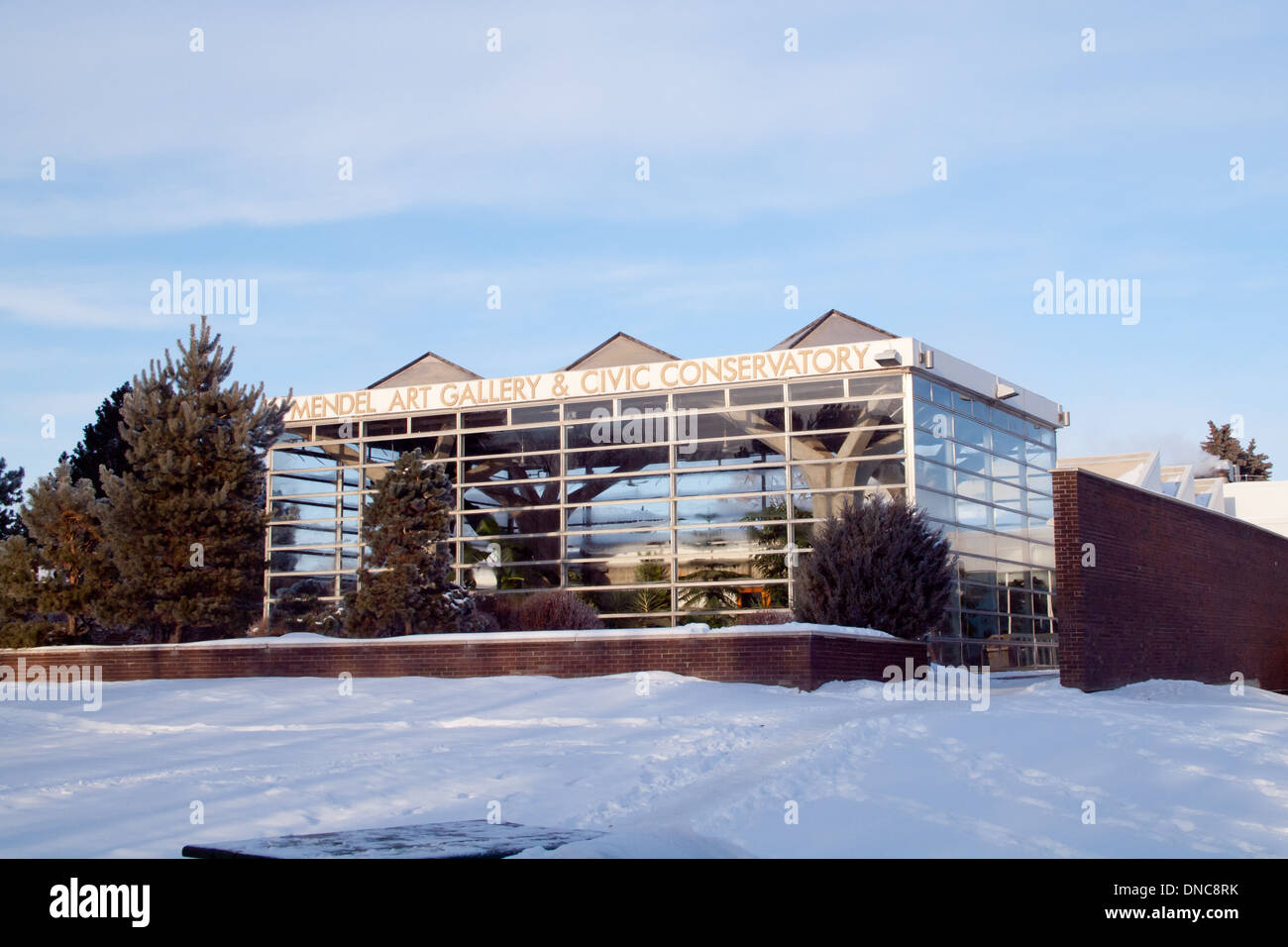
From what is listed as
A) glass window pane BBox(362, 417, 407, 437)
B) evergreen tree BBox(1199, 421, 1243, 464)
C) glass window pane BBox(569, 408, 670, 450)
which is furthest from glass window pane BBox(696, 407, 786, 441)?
evergreen tree BBox(1199, 421, 1243, 464)

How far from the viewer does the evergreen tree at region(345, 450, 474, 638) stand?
2162cm

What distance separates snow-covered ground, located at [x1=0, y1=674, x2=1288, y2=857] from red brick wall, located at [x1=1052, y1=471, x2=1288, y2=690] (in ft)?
7.80

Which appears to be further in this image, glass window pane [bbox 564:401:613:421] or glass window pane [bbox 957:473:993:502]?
glass window pane [bbox 564:401:613:421]

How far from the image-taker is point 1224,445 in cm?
7931

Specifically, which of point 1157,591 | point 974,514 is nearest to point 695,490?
point 974,514

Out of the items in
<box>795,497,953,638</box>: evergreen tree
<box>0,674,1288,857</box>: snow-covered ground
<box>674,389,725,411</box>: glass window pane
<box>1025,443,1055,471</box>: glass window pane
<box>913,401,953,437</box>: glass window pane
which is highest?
<box>674,389,725,411</box>: glass window pane

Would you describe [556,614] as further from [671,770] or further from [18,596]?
[671,770]

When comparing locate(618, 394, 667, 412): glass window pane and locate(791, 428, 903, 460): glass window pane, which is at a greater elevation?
locate(618, 394, 667, 412): glass window pane

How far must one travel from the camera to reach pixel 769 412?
28.2 meters

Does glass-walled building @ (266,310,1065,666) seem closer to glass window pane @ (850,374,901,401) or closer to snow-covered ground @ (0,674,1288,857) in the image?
glass window pane @ (850,374,901,401)

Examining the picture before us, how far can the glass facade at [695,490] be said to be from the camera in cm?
2736

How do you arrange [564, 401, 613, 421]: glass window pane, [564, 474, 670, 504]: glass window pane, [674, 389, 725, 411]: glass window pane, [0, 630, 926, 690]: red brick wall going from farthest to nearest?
[564, 401, 613, 421]: glass window pane
[564, 474, 670, 504]: glass window pane
[674, 389, 725, 411]: glass window pane
[0, 630, 926, 690]: red brick wall
